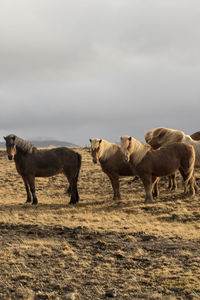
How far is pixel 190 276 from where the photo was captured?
6.13 meters

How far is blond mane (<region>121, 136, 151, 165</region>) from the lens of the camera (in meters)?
11.8

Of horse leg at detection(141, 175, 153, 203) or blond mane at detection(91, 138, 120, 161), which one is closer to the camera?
horse leg at detection(141, 175, 153, 203)

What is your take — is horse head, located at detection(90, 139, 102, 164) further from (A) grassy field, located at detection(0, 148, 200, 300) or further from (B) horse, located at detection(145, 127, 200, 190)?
(B) horse, located at detection(145, 127, 200, 190)

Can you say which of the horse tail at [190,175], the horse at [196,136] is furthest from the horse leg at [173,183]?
the horse at [196,136]

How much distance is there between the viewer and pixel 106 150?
42.6ft

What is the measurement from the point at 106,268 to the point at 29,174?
7063mm

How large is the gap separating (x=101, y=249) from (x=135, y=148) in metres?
5.05

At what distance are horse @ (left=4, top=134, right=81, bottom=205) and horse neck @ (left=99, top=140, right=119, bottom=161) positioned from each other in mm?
1134

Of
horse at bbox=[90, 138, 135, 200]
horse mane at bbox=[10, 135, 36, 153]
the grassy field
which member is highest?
horse mane at bbox=[10, 135, 36, 153]

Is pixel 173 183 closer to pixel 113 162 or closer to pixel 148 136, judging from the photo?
pixel 148 136

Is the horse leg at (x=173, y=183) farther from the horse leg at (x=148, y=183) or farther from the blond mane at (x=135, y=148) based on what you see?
the blond mane at (x=135, y=148)

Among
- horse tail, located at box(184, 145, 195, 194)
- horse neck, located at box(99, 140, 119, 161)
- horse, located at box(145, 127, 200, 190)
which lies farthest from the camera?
horse, located at box(145, 127, 200, 190)

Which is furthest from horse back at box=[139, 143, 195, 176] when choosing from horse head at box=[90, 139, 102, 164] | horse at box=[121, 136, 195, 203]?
horse head at box=[90, 139, 102, 164]

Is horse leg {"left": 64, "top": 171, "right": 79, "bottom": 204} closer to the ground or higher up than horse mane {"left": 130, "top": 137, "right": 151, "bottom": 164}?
closer to the ground
